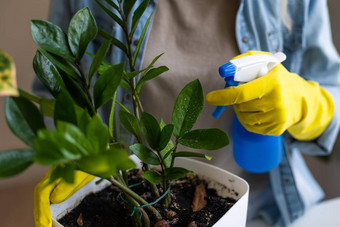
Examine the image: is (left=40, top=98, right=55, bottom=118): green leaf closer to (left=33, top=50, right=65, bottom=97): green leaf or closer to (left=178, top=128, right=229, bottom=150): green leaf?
(left=33, top=50, right=65, bottom=97): green leaf

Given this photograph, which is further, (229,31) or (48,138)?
(229,31)

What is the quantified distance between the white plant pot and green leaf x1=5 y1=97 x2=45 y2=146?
171 mm

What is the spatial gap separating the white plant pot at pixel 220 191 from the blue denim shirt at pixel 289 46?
0.27 metres

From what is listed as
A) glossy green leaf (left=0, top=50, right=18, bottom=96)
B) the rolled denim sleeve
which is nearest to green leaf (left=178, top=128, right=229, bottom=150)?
glossy green leaf (left=0, top=50, right=18, bottom=96)

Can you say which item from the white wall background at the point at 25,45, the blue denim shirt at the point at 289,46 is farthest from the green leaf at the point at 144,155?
the white wall background at the point at 25,45

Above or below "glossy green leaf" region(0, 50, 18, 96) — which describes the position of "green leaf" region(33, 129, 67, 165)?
below

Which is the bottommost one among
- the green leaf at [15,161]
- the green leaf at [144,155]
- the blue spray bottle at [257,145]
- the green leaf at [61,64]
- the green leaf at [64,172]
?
the blue spray bottle at [257,145]

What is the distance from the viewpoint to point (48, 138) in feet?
0.74

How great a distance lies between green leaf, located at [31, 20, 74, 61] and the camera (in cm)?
33

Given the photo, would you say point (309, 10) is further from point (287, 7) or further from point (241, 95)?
point (241, 95)

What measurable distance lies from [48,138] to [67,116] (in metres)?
0.06

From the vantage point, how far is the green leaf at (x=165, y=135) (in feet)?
1.19

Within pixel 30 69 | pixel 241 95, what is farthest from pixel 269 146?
pixel 30 69

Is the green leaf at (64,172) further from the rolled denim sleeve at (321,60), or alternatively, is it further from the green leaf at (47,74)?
the rolled denim sleeve at (321,60)
